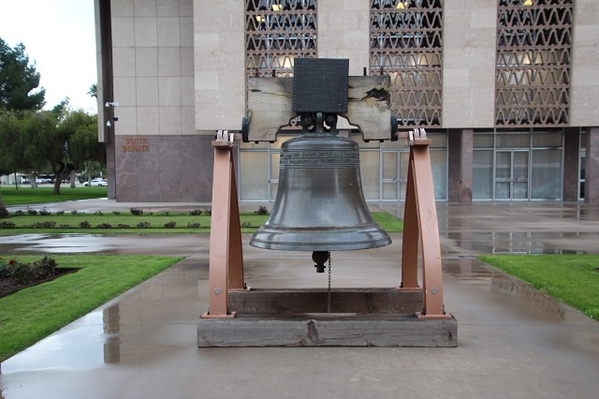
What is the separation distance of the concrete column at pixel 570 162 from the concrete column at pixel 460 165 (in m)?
5.89

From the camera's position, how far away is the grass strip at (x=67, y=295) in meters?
5.21

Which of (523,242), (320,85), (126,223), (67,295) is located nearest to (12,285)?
(67,295)

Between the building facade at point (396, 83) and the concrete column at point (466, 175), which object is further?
the concrete column at point (466, 175)

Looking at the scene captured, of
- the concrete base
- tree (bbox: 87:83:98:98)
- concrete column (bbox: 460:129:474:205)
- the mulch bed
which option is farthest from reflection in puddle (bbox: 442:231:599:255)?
tree (bbox: 87:83:98:98)

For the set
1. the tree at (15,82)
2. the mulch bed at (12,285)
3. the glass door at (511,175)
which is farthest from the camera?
the tree at (15,82)

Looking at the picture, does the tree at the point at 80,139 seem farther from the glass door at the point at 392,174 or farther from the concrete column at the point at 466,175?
the concrete column at the point at 466,175

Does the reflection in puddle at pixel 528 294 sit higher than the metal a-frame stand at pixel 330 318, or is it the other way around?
the metal a-frame stand at pixel 330 318

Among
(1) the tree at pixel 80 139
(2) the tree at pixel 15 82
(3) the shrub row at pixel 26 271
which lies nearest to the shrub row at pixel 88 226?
(3) the shrub row at pixel 26 271

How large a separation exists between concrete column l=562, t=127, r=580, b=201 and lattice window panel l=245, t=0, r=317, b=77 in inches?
588

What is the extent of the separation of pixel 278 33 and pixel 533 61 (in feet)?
42.6

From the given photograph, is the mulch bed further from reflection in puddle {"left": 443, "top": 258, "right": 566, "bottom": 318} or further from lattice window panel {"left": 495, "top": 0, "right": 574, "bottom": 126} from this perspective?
lattice window panel {"left": 495, "top": 0, "right": 574, "bottom": 126}

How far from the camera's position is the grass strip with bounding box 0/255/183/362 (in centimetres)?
521

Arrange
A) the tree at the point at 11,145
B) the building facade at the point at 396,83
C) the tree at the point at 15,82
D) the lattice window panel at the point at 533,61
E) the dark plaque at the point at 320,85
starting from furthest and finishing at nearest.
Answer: the tree at the point at 15,82, the tree at the point at 11,145, the lattice window panel at the point at 533,61, the building facade at the point at 396,83, the dark plaque at the point at 320,85

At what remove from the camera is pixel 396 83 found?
86.9 ft
